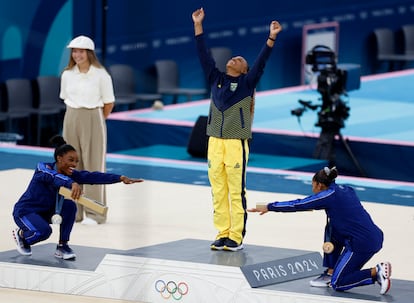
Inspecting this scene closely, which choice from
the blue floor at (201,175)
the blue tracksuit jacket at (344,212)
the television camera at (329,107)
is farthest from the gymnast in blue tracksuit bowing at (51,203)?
the television camera at (329,107)

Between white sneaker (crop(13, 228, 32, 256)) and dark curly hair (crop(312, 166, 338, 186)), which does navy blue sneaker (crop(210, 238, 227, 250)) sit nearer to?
dark curly hair (crop(312, 166, 338, 186))

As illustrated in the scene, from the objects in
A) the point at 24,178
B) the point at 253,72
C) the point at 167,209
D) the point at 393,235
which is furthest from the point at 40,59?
the point at 253,72

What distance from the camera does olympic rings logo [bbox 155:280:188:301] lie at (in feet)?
27.0

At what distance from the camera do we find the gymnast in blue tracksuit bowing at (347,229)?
8039 millimetres

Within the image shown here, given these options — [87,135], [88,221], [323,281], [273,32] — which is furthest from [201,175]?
[323,281]

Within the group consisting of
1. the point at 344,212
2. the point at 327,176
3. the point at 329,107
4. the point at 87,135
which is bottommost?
the point at 344,212

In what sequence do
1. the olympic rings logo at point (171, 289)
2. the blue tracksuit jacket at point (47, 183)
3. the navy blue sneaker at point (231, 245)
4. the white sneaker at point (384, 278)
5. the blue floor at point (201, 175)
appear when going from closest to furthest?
the white sneaker at point (384, 278) → the olympic rings logo at point (171, 289) → the blue tracksuit jacket at point (47, 183) → the navy blue sneaker at point (231, 245) → the blue floor at point (201, 175)

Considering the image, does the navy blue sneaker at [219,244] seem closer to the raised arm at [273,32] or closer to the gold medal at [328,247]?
the gold medal at [328,247]

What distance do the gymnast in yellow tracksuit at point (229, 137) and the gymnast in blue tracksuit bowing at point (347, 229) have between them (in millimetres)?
754

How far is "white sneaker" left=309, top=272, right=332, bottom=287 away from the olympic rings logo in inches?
30.3

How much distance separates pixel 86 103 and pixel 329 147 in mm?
4686

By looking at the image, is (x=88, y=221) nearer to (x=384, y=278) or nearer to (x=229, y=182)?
(x=229, y=182)

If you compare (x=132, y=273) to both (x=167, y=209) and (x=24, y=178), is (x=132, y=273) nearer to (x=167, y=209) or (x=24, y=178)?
(x=167, y=209)

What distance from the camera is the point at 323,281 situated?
322 inches
